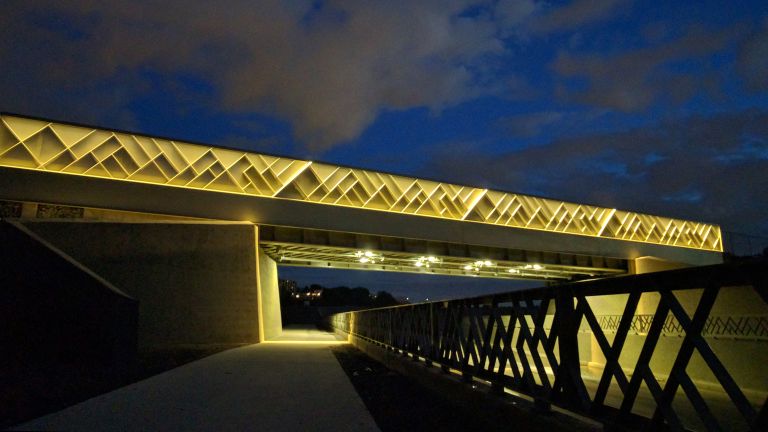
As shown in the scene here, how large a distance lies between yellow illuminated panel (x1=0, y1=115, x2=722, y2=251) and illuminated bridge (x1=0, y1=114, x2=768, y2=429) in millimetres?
87

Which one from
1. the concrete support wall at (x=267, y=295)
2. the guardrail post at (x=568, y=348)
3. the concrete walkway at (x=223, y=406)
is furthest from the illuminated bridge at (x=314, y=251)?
the concrete walkway at (x=223, y=406)

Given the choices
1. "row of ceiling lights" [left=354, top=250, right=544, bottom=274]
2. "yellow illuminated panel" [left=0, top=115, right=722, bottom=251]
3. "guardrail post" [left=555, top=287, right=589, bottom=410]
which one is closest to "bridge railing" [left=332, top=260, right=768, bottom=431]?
"guardrail post" [left=555, top=287, right=589, bottom=410]

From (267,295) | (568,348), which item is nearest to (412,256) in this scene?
(267,295)

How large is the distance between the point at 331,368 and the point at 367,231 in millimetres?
19597

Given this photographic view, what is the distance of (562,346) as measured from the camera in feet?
16.8

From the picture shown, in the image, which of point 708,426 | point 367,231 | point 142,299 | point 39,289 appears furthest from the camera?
point 367,231

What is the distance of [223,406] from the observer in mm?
7473

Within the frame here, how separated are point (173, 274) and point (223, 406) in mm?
19309

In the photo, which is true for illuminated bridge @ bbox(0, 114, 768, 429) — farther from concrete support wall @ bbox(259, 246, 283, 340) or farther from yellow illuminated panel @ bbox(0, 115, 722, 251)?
concrete support wall @ bbox(259, 246, 283, 340)

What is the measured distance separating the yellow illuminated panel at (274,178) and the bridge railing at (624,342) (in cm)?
1789

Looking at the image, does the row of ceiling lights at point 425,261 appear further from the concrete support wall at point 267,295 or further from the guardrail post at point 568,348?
the guardrail post at point 568,348

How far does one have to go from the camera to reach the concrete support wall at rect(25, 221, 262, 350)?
956 inches

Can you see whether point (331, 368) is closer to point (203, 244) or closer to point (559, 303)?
point (559, 303)

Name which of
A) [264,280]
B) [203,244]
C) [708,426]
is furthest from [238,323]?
[708,426]
